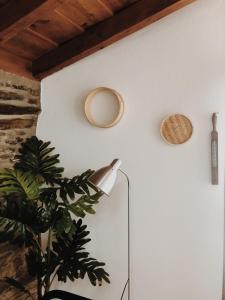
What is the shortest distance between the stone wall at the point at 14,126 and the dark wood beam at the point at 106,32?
0.19 m

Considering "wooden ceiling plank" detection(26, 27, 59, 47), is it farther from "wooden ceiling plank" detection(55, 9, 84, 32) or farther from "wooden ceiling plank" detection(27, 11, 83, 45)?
"wooden ceiling plank" detection(55, 9, 84, 32)

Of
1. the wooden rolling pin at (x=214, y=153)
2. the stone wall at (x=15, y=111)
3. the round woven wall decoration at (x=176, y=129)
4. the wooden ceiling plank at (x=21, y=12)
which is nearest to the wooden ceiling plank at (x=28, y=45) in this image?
the stone wall at (x=15, y=111)

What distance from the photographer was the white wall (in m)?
2.04

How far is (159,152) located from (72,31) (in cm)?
96

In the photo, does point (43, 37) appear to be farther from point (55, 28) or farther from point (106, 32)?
point (106, 32)

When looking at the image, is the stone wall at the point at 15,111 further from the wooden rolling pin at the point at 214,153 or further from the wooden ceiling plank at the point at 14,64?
the wooden rolling pin at the point at 214,153

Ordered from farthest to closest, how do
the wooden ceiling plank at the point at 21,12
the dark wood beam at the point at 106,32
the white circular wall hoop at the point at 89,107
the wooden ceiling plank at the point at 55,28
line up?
1. the white circular wall hoop at the point at 89,107
2. the dark wood beam at the point at 106,32
3. the wooden ceiling plank at the point at 55,28
4. the wooden ceiling plank at the point at 21,12

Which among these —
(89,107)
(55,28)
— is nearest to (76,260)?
(89,107)

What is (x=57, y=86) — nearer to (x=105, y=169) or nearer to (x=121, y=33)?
(x=121, y=33)

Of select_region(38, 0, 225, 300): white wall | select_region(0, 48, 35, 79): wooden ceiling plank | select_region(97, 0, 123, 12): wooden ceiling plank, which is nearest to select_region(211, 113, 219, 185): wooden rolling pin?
select_region(38, 0, 225, 300): white wall

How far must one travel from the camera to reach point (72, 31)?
2.05 meters

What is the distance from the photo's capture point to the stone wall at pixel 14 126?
6.73ft

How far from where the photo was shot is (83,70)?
2283 millimetres

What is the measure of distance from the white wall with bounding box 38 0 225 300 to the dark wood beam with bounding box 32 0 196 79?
104 millimetres
